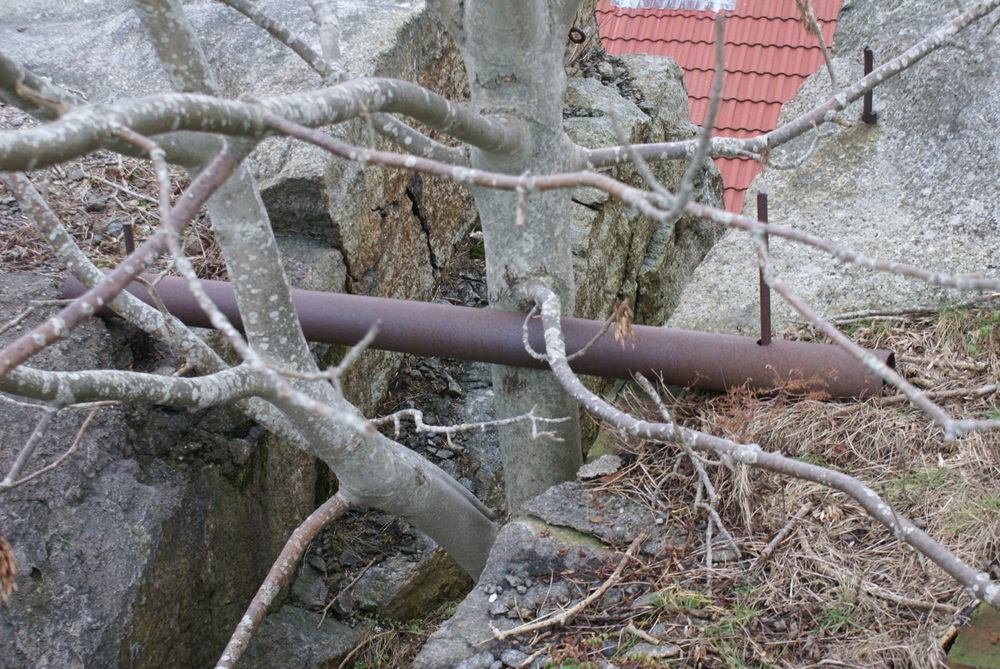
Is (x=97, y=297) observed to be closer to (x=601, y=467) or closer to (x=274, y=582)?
(x=274, y=582)

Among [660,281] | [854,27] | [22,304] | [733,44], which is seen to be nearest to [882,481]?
[660,281]

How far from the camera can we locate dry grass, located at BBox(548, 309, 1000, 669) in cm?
167

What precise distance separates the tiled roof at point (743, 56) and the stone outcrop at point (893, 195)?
3.18 metres

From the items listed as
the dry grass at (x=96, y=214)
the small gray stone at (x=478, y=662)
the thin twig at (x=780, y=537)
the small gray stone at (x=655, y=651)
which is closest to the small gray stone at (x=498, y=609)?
the small gray stone at (x=478, y=662)

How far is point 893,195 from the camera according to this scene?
283 centimetres

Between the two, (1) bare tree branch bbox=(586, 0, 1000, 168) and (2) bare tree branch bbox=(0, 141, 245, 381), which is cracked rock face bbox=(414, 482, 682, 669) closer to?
(1) bare tree branch bbox=(586, 0, 1000, 168)

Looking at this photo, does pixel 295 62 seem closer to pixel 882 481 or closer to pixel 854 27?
pixel 854 27

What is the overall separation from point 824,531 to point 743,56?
18.5 feet

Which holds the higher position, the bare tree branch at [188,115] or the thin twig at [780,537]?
the bare tree branch at [188,115]

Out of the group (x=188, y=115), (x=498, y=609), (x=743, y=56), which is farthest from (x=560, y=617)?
(x=743, y=56)

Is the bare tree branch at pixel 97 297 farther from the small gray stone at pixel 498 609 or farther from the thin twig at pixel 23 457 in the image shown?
the small gray stone at pixel 498 609

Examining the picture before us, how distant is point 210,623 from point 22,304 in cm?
114

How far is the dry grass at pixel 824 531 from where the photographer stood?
1.67m

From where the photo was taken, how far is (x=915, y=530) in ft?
4.38
